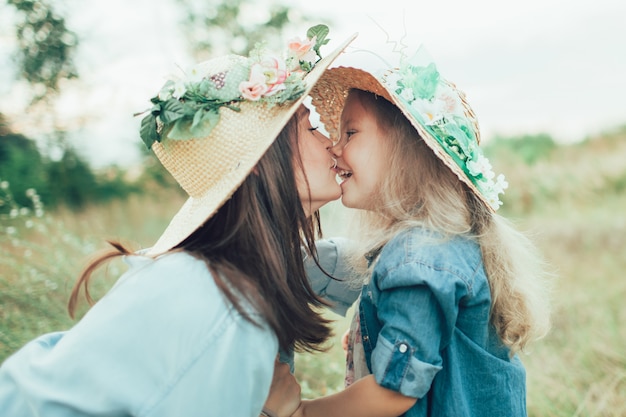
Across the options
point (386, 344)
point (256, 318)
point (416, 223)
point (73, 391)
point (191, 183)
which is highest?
point (191, 183)

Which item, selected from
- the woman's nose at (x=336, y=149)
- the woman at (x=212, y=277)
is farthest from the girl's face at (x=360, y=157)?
the woman at (x=212, y=277)

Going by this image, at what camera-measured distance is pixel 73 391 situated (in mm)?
1420

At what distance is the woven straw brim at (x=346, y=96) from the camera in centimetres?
184

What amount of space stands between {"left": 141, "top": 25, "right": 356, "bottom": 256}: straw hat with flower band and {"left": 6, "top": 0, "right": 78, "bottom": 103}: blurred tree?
14.4 feet

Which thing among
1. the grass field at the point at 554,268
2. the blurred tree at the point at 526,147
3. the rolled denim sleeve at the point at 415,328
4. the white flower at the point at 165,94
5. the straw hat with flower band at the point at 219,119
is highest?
the white flower at the point at 165,94

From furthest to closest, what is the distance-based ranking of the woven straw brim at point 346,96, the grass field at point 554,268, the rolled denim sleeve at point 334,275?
the grass field at point 554,268, the rolled denim sleeve at point 334,275, the woven straw brim at point 346,96

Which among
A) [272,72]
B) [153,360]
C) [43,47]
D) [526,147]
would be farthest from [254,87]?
[526,147]

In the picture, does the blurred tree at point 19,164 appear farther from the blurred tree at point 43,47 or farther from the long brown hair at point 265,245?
the long brown hair at point 265,245

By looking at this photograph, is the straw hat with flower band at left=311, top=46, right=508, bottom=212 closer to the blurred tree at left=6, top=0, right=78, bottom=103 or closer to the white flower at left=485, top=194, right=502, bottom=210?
the white flower at left=485, top=194, right=502, bottom=210

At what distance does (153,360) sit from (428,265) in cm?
81

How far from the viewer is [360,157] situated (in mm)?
2080

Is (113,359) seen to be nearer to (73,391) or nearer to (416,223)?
(73,391)

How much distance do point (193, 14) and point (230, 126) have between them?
6.99 metres

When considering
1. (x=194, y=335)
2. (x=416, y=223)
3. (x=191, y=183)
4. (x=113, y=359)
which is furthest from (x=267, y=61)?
(x=113, y=359)
